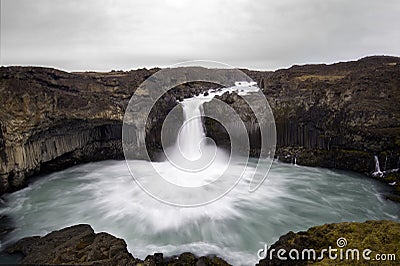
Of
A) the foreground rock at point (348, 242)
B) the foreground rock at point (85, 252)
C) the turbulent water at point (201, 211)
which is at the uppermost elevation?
the foreground rock at point (348, 242)

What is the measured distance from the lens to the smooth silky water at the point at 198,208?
372 inches

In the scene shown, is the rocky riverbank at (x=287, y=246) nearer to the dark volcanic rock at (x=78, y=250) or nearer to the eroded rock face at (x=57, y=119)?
the dark volcanic rock at (x=78, y=250)

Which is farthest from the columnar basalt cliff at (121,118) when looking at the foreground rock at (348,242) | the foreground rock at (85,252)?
the foreground rock at (348,242)

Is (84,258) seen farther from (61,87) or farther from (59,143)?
(61,87)

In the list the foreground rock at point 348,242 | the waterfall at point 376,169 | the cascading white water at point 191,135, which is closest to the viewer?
the foreground rock at point 348,242

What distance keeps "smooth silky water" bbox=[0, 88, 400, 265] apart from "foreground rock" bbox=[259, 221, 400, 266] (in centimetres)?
326

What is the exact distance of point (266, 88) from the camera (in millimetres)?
21875

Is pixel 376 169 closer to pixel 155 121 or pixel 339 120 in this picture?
pixel 339 120

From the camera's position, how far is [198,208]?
11.4 m

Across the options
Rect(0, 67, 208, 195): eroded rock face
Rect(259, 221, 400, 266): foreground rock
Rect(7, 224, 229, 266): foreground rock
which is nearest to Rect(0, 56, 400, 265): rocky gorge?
Rect(0, 67, 208, 195): eroded rock face

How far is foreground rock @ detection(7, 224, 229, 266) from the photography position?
5.73m

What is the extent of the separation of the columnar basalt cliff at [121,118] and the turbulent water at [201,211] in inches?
64.2

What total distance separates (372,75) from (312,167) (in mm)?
7182

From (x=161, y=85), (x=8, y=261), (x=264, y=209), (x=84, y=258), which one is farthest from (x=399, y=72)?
(x=8, y=261)
